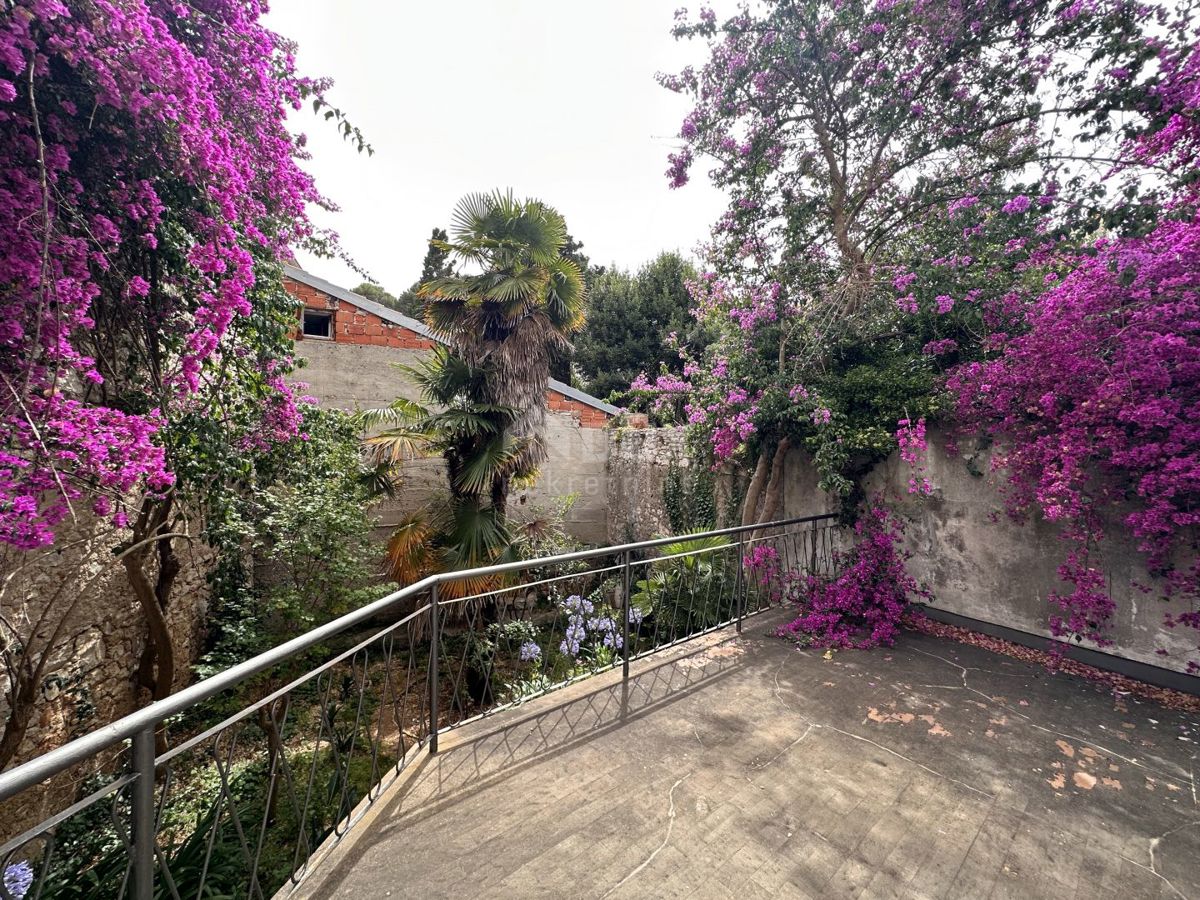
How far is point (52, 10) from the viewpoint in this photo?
171 centimetres

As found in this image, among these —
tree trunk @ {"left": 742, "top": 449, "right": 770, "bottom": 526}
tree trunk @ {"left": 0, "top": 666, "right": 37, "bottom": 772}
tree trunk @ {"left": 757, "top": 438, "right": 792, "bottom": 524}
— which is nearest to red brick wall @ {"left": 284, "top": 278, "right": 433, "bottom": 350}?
tree trunk @ {"left": 742, "top": 449, "right": 770, "bottom": 526}

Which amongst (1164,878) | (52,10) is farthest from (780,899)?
(52,10)

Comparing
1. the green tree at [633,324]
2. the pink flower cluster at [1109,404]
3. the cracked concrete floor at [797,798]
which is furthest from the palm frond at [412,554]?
the green tree at [633,324]

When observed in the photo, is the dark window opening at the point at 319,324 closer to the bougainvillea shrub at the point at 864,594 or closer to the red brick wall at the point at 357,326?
the red brick wall at the point at 357,326

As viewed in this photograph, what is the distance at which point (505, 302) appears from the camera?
5137 millimetres

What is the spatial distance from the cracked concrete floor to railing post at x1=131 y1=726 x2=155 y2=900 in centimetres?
66

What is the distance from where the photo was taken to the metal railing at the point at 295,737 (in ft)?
3.74

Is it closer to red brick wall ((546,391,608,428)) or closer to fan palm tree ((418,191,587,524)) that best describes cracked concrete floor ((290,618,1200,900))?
fan palm tree ((418,191,587,524))

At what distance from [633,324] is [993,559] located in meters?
13.1

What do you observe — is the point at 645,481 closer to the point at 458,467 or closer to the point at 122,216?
the point at 458,467

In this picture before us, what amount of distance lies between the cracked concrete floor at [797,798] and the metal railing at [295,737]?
11.7 inches

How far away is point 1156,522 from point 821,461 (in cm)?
201

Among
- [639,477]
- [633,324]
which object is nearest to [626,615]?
[639,477]

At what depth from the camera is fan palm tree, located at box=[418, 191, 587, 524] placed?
5113 mm
